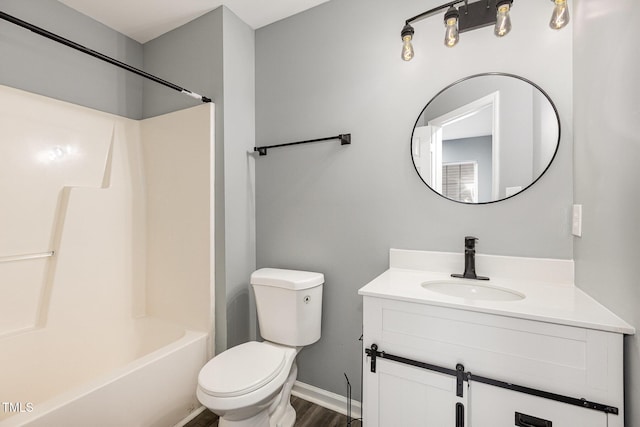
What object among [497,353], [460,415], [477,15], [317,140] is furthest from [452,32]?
[460,415]

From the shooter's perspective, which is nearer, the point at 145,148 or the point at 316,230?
the point at 316,230

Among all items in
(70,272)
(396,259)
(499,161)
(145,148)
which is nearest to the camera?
(499,161)

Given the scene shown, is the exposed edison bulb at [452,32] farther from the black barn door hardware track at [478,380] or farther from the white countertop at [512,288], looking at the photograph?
the black barn door hardware track at [478,380]

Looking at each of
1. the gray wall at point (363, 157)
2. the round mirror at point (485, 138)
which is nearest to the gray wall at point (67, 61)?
the gray wall at point (363, 157)

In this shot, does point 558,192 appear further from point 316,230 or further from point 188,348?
point 188,348

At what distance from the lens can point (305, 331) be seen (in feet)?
5.53

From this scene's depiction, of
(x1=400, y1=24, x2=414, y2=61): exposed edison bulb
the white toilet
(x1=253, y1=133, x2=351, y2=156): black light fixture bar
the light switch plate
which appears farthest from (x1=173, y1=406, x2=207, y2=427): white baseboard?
(x1=400, y1=24, x2=414, y2=61): exposed edison bulb

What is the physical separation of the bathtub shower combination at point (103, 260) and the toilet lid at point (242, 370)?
1.17ft

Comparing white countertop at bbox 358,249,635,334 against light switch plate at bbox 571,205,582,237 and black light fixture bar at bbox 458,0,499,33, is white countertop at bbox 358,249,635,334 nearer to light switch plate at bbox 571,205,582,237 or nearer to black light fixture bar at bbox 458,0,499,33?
light switch plate at bbox 571,205,582,237

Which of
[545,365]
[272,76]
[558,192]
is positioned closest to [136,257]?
[272,76]

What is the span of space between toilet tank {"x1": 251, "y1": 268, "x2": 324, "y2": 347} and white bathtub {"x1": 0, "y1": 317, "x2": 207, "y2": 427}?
466 millimetres

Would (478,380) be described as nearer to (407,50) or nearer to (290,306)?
(290,306)

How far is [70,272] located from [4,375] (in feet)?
1.86

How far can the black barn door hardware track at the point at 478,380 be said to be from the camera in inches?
33.7
